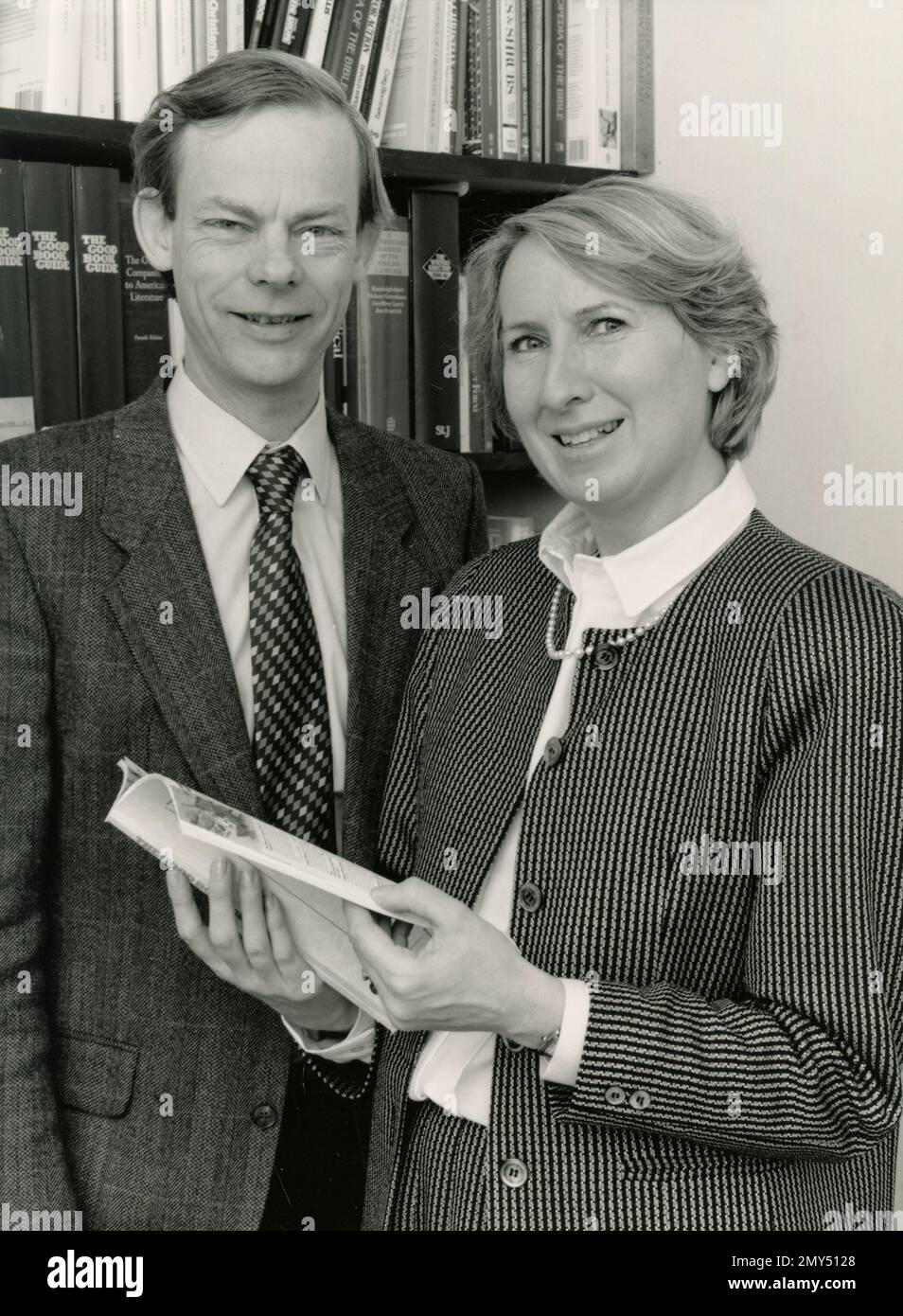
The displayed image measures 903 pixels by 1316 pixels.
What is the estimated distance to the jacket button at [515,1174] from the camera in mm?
1089

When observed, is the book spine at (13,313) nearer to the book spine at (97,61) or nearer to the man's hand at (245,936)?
the book spine at (97,61)

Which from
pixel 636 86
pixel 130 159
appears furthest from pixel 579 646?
pixel 636 86

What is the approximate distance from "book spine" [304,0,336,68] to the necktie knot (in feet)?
2.10

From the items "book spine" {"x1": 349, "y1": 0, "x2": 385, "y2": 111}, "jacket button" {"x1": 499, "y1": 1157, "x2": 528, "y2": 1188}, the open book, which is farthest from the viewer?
"book spine" {"x1": 349, "y1": 0, "x2": 385, "y2": 111}

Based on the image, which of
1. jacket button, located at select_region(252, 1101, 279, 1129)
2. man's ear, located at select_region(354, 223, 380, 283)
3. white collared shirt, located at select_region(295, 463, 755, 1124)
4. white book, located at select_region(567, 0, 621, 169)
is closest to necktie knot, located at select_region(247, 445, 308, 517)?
man's ear, located at select_region(354, 223, 380, 283)

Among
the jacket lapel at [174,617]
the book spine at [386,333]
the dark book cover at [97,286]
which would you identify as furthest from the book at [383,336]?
the jacket lapel at [174,617]

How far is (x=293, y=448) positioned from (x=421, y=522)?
0.18m

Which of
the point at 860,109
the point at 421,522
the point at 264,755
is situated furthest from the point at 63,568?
the point at 860,109

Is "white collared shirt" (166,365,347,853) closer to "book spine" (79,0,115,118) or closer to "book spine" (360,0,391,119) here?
"book spine" (79,0,115,118)

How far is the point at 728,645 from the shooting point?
3.63 feet

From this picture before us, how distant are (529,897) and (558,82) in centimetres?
129

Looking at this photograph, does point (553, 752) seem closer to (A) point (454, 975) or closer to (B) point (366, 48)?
(A) point (454, 975)

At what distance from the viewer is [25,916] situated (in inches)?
49.3

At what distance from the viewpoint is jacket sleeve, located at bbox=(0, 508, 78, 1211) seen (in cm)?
122
